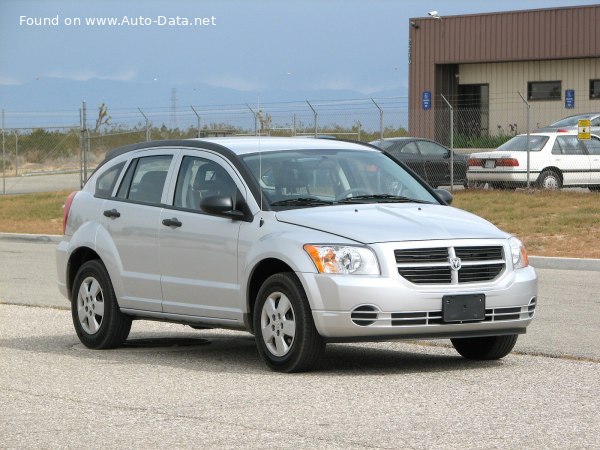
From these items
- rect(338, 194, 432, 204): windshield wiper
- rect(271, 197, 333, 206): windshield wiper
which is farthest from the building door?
rect(271, 197, 333, 206): windshield wiper

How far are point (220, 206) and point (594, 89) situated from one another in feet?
147

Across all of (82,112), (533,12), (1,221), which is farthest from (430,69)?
(1,221)

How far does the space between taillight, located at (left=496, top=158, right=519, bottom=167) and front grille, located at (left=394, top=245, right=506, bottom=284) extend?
20.6 m

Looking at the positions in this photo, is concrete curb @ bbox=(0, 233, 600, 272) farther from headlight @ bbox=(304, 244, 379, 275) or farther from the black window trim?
the black window trim

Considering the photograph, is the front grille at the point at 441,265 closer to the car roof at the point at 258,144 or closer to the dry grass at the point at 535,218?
the car roof at the point at 258,144

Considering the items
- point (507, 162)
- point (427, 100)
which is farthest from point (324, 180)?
point (427, 100)

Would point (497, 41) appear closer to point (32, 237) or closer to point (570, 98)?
point (570, 98)

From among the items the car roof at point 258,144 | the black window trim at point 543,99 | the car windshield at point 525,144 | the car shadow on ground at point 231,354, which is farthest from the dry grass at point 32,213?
the black window trim at point 543,99

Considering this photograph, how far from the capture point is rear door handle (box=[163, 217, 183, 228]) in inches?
400

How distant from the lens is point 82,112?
36.9 metres

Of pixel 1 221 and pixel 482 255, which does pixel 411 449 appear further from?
pixel 1 221

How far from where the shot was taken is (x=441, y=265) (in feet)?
29.4

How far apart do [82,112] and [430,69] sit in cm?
2229

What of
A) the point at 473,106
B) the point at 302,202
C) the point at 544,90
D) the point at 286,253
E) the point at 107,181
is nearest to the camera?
the point at 286,253
